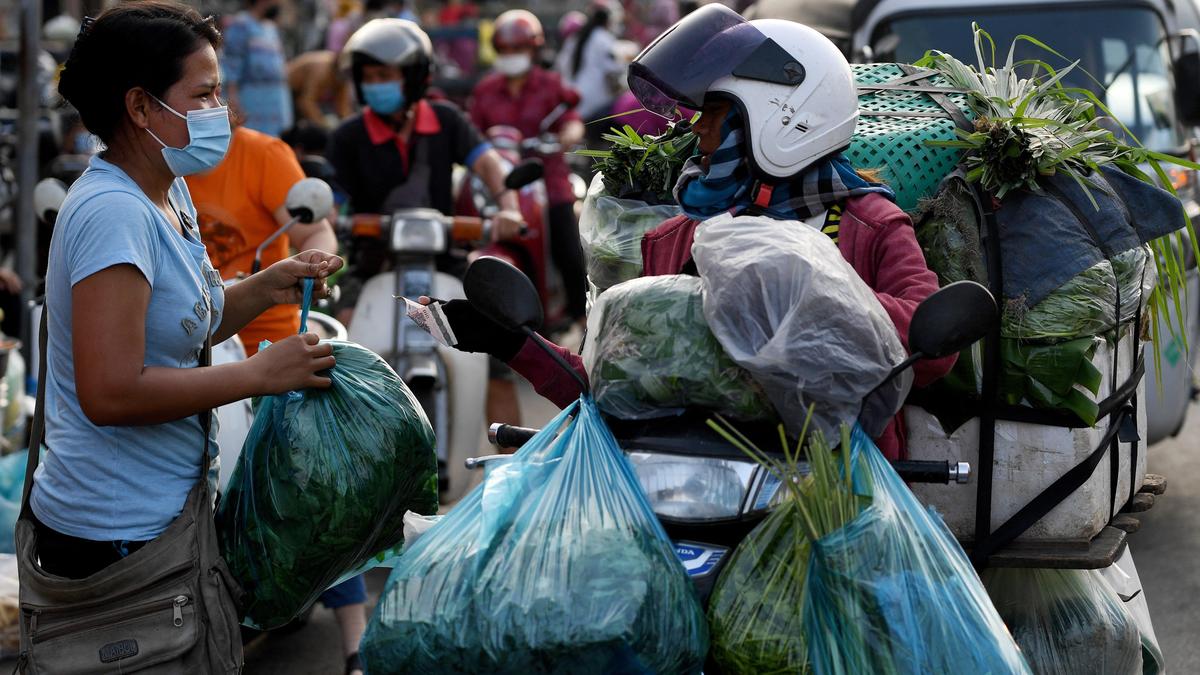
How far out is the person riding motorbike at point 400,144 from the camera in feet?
21.7

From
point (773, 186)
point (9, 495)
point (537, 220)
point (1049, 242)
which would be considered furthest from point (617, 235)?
point (537, 220)

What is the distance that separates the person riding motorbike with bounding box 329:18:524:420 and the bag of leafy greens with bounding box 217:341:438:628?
3.43 m

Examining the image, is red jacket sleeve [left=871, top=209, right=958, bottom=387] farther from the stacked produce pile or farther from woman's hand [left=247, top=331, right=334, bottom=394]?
woman's hand [left=247, top=331, right=334, bottom=394]

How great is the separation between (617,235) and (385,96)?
2.86 meters

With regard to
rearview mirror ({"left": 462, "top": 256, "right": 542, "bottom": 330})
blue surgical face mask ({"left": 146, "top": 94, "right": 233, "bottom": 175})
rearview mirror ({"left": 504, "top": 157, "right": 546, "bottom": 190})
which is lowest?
rearview mirror ({"left": 504, "top": 157, "right": 546, "bottom": 190})

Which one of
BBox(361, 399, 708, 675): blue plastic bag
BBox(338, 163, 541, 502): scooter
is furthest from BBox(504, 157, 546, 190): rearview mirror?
BBox(361, 399, 708, 675): blue plastic bag

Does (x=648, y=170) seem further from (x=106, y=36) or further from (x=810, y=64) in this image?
(x=106, y=36)

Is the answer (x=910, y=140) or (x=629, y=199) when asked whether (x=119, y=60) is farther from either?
(x=910, y=140)

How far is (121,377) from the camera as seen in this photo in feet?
9.24

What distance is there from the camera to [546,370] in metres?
3.24

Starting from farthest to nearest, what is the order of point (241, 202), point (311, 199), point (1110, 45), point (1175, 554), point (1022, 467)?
point (1110, 45)
point (1175, 554)
point (241, 202)
point (311, 199)
point (1022, 467)

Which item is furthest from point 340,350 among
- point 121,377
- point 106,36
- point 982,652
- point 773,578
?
point 982,652

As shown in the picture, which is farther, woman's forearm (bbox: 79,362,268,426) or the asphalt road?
the asphalt road

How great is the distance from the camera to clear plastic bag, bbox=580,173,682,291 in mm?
4035
